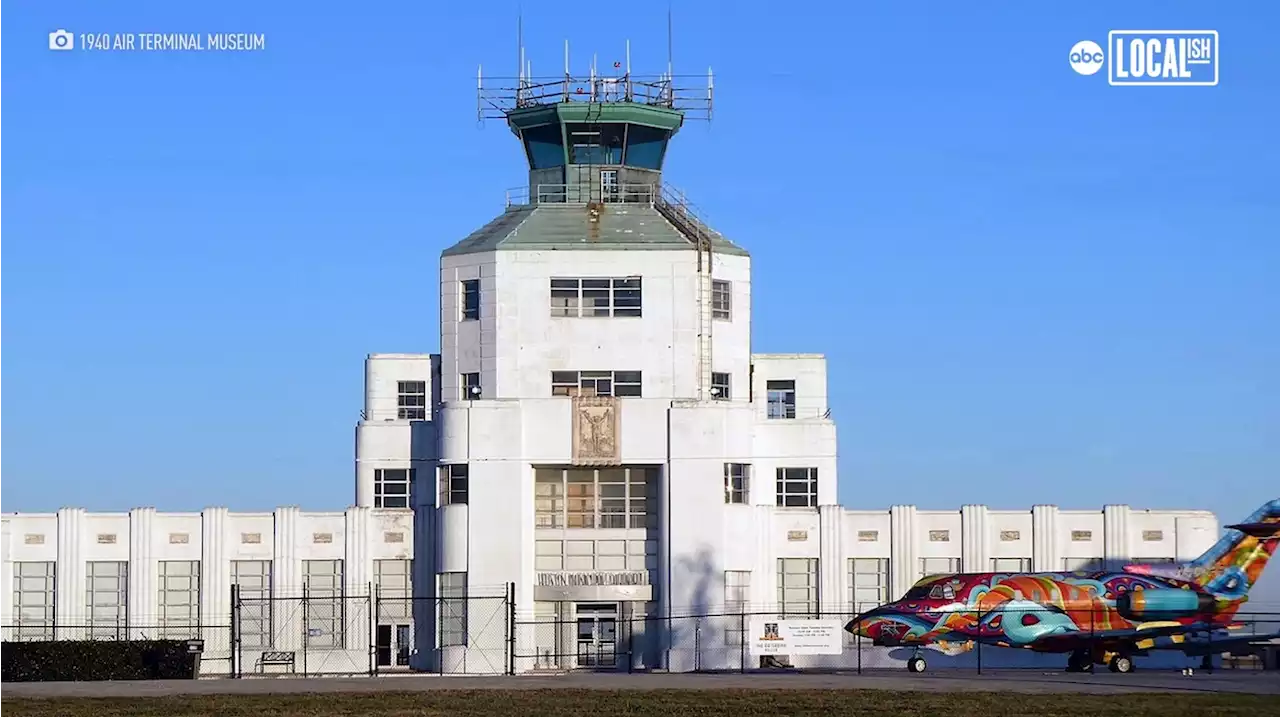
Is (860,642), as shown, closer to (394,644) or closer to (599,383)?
(599,383)

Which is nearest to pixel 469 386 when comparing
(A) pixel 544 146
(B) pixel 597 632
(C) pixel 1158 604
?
(B) pixel 597 632

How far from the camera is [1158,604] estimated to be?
7550cm

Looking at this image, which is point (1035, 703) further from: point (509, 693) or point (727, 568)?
point (727, 568)

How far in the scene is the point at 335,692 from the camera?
2306 inches

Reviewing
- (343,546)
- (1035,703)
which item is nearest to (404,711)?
(1035,703)

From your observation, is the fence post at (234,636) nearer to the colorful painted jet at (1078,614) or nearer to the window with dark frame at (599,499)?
the window with dark frame at (599,499)

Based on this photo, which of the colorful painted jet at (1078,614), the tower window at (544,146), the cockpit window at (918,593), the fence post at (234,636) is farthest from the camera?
the tower window at (544,146)

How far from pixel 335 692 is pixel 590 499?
87.7 feet

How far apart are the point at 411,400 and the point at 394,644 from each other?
10.3m

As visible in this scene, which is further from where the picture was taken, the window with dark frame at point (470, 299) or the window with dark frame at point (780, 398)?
the window with dark frame at point (780, 398)

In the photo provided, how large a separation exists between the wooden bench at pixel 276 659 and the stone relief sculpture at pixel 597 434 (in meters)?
12.6

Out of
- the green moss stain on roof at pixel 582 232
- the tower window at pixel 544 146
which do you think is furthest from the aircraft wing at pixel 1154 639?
the tower window at pixel 544 146

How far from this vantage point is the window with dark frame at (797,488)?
8750 centimetres

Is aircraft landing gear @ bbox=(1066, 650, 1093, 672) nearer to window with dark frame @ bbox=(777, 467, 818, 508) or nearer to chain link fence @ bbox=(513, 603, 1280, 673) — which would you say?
chain link fence @ bbox=(513, 603, 1280, 673)
